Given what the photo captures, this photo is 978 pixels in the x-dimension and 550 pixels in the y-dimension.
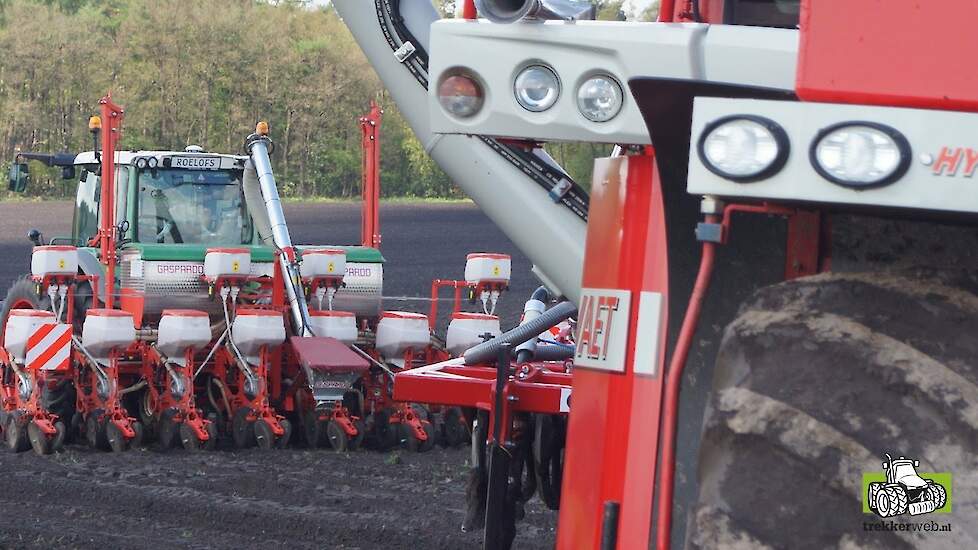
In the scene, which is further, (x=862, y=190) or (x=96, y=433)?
(x=96, y=433)

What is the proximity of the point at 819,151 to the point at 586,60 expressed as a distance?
80 cm

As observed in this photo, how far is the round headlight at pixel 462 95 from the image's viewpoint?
2891 mm

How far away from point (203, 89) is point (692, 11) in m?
33.8

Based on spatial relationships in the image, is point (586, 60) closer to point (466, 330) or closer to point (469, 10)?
point (469, 10)

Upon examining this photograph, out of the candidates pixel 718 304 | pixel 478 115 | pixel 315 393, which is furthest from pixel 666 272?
pixel 315 393

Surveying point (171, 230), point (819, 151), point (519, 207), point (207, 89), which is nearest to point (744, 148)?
point (819, 151)

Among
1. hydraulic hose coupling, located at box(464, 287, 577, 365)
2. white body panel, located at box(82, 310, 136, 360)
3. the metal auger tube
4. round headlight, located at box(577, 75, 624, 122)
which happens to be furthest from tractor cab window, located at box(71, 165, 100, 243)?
round headlight, located at box(577, 75, 624, 122)

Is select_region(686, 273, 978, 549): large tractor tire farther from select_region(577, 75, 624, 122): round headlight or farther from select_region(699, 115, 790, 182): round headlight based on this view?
select_region(577, 75, 624, 122): round headlight

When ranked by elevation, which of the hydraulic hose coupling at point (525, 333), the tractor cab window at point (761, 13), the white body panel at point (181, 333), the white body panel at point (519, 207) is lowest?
the white body panel at point (181, 333)

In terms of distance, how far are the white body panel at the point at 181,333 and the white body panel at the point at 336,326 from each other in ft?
2.59

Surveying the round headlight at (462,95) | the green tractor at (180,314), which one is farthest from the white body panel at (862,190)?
the green tractor at (180,314)

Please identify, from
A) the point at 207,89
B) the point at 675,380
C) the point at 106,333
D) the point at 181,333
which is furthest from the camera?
the point at 207,89

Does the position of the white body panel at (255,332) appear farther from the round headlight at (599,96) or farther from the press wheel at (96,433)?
the round headlight at (599,96)

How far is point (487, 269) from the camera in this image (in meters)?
12.0
